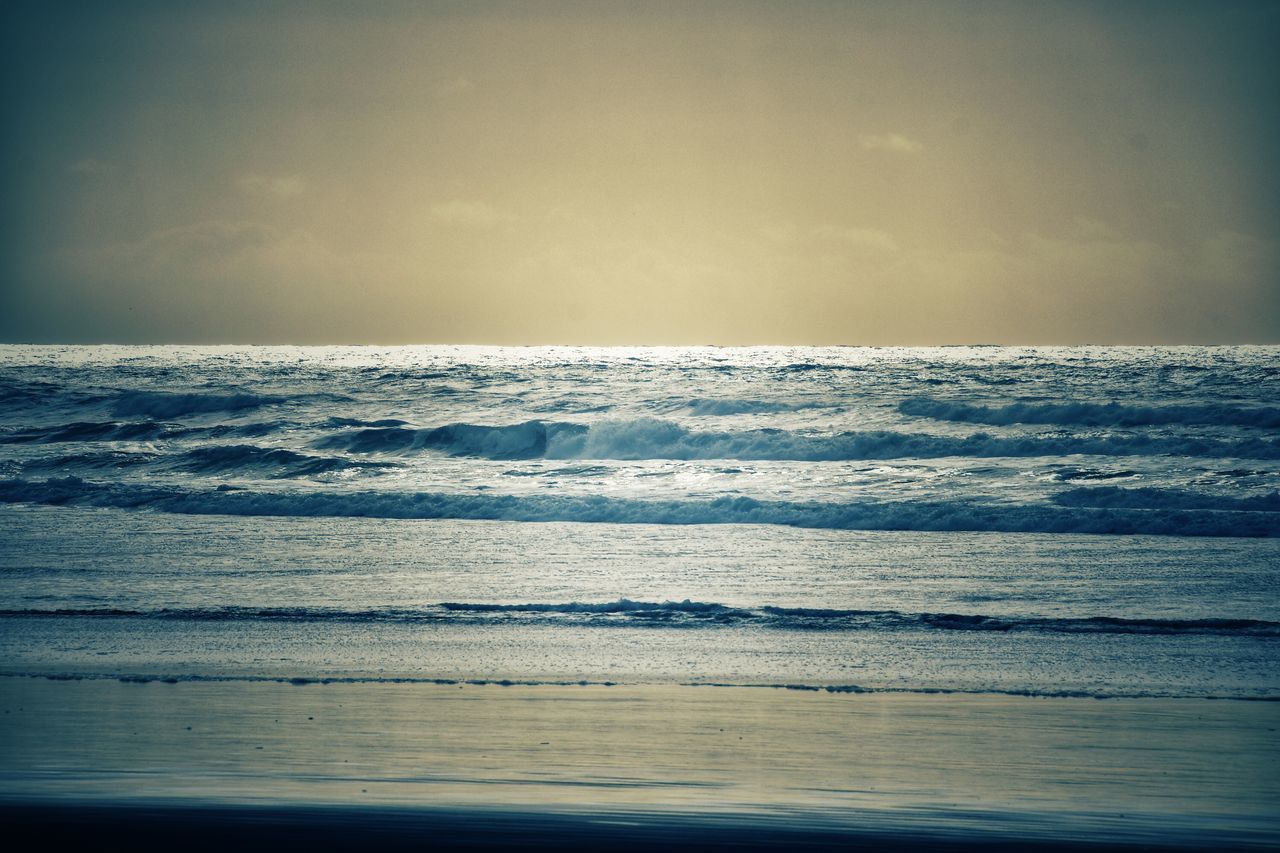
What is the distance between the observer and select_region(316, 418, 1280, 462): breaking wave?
31.8 m

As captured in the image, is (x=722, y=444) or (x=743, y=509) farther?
(x=722, y=444)

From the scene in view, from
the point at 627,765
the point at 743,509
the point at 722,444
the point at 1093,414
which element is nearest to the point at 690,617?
the point at 627,765

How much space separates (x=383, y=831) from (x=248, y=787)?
1.20 metres

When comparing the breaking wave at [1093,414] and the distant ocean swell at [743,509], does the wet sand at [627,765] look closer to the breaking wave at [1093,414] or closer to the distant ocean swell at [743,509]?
the distant ocean swell at [743,509]

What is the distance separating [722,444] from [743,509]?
1310 cm

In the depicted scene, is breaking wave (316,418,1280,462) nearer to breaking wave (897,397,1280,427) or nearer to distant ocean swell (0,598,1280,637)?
breaking wave (897,397,1280,427)

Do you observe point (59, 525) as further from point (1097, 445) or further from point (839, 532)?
point (1097, 445)

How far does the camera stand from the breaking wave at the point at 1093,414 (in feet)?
118

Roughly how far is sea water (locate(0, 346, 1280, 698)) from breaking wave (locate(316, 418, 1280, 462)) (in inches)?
5.8

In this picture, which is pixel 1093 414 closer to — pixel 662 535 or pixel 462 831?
pixel 662 535

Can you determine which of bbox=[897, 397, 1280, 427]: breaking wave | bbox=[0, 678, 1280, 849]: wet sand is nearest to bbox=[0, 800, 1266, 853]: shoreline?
bbox=[0, 678, 1280, 849]: wet sand

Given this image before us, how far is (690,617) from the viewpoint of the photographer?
1184 cm

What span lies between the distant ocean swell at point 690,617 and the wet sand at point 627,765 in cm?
243

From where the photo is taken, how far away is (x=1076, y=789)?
695 centimetres
